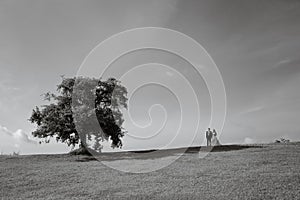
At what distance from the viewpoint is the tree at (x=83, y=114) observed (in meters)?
40.6

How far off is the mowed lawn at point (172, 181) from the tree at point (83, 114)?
1182 centimetres

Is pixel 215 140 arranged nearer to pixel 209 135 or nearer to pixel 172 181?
pixel 209 135

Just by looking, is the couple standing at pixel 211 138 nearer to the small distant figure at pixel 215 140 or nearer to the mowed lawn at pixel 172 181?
the small distant figure at pixel 215 140

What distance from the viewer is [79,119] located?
130 ft

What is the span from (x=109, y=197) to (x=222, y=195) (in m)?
6.59

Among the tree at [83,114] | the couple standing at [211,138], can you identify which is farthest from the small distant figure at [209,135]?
the tree at [83,114]

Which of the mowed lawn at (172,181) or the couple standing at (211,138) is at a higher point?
the couple standing at (211,138)

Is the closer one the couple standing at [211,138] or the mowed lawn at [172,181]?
the mowed lawn at [172,181]

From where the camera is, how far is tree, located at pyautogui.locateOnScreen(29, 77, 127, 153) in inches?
1599

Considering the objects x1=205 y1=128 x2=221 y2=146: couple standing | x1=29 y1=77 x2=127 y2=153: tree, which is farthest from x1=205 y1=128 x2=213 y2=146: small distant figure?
x1=29 y1=77 x2=127 y2=153: tree

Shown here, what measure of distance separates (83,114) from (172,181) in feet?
73.3

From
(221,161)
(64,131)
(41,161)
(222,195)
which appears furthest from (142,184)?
(64,131)

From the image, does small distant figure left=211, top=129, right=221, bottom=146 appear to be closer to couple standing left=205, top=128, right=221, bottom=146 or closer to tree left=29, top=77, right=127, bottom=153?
couple standing left=205, top=128, right=221, bottom=146

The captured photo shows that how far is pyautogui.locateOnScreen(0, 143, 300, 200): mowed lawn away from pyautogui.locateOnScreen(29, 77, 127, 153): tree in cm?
1182
